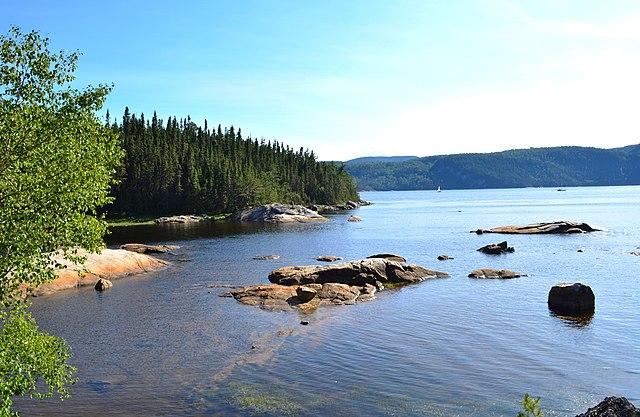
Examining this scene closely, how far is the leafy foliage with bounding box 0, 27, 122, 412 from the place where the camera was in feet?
46.6

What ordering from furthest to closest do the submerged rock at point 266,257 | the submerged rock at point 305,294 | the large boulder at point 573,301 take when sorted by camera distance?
the submerged rock at point 266,257 < the submerged rock at point 305,294 < the large boulder at point 573,301

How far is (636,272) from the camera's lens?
55.9 metres

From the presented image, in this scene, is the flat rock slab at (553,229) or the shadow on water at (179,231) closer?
the shadow on water at (179,231)

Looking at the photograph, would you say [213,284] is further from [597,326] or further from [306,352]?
[597,326]

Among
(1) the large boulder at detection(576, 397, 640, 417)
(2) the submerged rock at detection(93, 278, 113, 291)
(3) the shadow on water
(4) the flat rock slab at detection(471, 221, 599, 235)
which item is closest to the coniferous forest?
(3) the shadow on water

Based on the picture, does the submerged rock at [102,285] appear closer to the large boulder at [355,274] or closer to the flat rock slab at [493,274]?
the large boulder at [355,274]

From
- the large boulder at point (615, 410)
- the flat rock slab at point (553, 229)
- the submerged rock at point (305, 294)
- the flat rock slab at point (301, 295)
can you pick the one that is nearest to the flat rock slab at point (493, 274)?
the flat rock slab at point (301, 295)

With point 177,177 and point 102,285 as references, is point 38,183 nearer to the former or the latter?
point 102,285

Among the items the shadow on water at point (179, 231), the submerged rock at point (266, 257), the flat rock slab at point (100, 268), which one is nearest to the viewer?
the flat rock slab at point (100, 268)

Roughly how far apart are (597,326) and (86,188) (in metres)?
31.9

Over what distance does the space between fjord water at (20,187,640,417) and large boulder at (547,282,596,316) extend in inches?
46.1

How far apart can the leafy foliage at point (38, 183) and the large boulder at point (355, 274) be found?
1328 inches

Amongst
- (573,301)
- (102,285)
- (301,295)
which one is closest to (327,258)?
(301,295)

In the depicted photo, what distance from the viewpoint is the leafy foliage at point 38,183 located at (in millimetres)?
14211
